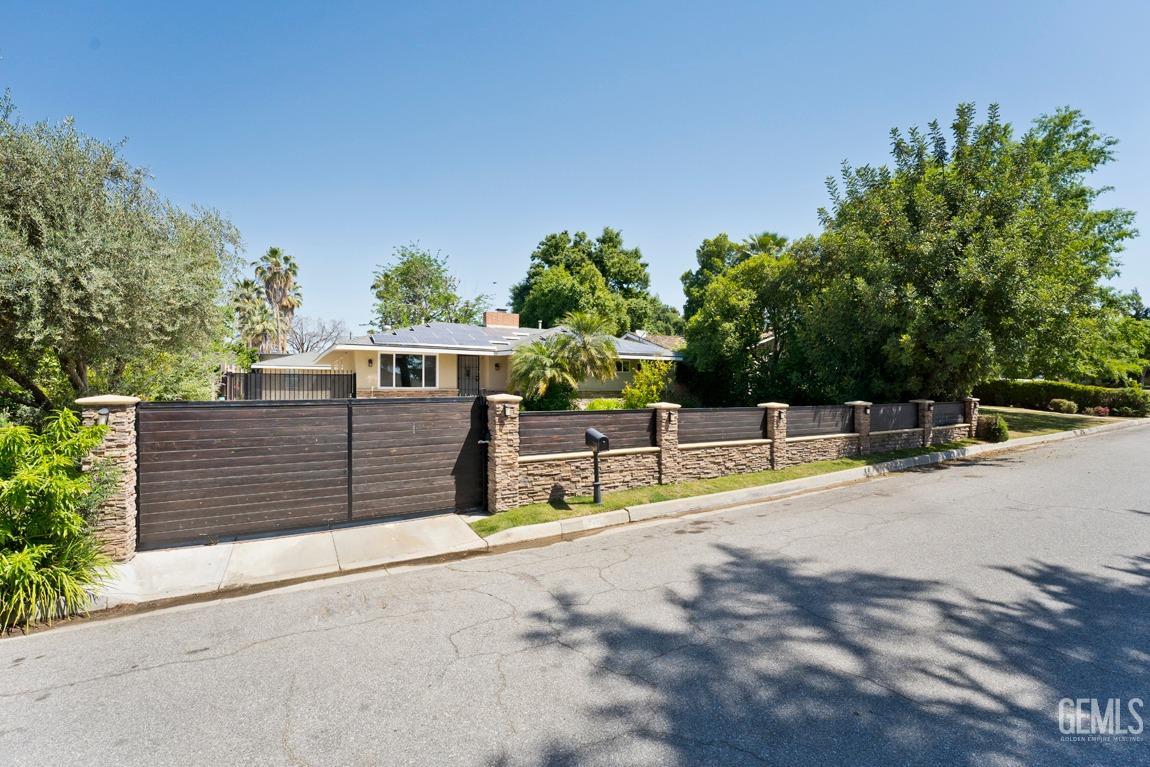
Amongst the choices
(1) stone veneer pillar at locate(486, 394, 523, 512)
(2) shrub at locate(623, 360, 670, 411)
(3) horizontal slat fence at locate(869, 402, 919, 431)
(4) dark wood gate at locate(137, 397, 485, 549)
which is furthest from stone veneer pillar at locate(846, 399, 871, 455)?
(4) dark wood gate at locate(137, 397, 485, 549)

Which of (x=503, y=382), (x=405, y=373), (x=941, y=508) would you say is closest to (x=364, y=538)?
(x=941, y=508)

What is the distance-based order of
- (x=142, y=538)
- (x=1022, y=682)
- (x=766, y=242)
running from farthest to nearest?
1. (x=766, y=242)
2. (x=142, y=538)
3. (x=1022, y=682)

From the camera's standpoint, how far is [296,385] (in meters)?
24.0

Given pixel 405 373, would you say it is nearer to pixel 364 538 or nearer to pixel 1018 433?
pixel 364 538

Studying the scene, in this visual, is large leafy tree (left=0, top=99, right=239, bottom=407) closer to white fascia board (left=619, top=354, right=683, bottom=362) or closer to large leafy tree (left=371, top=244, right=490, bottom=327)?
white fascia board (left=619, top=354, right=683, bottom=362)

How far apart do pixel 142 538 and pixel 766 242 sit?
33.0 m

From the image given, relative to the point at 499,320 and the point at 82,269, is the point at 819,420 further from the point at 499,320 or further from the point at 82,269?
the point at 499,320

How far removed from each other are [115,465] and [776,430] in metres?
11.2

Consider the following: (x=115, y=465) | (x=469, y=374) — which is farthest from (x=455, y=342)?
(x=115, y=465)

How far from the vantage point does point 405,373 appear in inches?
834

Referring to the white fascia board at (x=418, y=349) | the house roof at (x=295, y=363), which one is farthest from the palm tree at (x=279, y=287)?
the white fascia board at (x=418, y=349)

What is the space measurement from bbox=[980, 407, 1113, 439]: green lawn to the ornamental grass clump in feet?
74.9

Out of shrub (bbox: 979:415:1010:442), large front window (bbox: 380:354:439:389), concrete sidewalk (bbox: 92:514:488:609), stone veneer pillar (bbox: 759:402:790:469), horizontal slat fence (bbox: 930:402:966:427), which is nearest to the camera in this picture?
concrete sidewalk (bbox: 92:514:488:609)

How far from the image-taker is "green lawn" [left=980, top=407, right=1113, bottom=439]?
1861cm
